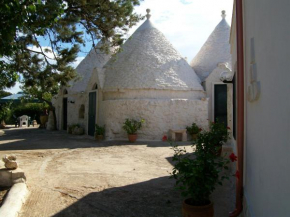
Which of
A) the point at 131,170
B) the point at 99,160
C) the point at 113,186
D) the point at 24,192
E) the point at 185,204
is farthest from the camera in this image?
the point at 99,160

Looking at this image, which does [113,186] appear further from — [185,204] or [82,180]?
[185,204]

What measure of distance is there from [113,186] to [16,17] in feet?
10.9

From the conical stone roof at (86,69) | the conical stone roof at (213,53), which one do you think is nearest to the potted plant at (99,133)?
the conical stone roof at (86,69)

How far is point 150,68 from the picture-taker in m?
13.0

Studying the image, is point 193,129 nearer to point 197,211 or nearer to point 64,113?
point 197,211

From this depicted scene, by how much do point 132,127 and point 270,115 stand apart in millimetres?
9724

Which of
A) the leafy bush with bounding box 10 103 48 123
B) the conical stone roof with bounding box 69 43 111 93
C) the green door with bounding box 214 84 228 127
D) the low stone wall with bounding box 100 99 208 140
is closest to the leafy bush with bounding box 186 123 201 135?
the low stone wall with bounding box 100 99 208 140

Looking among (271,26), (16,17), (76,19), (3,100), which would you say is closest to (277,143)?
(271,26)

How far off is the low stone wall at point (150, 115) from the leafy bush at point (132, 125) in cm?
35

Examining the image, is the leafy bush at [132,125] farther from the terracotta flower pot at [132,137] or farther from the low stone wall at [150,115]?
the low stone wall at [150,115]

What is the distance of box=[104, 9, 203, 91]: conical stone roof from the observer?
12.7 metres

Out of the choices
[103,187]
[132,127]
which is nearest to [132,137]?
[132,127]

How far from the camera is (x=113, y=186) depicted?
5.07 metres

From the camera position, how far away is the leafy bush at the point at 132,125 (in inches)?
460
